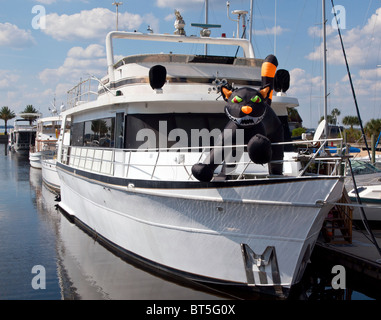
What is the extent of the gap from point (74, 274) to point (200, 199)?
12.1ft

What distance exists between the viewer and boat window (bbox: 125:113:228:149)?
29.9ft

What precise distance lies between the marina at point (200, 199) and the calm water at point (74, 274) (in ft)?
0.12

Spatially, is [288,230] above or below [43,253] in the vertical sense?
above

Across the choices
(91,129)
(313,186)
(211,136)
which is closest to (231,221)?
(313,186)

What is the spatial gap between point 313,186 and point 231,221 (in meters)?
1.43

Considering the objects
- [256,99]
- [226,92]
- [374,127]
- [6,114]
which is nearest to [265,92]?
[256,99]

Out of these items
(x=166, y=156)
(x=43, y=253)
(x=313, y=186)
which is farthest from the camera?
(x=43, y=253)

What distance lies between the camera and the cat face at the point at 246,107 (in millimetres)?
6680

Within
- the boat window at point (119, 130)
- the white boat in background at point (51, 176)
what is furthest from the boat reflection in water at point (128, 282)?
the white boat in background at point (51, 176)

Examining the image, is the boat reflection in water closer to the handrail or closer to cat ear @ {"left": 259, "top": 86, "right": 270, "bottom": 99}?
cat ear @ {"left": 259, "top": 86, "right": 270, "bottom": 99}

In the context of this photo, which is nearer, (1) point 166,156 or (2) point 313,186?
(2) point 313,186
